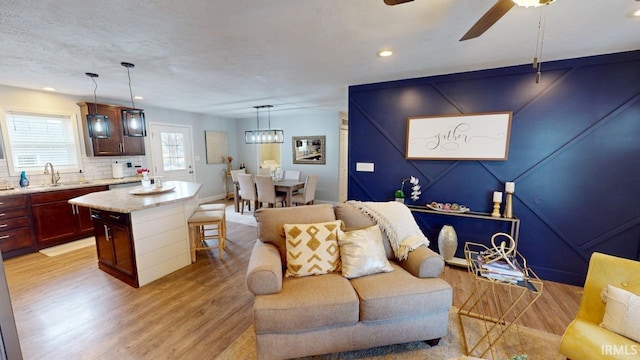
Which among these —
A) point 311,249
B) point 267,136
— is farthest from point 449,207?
point 267,136

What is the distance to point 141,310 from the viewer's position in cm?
220

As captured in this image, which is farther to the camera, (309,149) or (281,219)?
(309,149)

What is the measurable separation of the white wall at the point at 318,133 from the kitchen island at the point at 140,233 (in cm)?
376

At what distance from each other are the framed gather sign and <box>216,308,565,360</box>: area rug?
6.15 ft

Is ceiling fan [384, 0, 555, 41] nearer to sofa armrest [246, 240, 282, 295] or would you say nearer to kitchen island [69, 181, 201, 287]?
sofa armrest [246, 240, 282, 295]

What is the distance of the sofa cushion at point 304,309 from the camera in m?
1.52

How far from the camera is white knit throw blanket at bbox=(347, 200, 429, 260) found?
2053 millimetres

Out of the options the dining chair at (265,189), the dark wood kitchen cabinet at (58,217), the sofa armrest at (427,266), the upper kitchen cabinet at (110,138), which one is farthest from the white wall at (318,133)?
the sofa armrest at (427,266)

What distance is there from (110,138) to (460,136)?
561cm

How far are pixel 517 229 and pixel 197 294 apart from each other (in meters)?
3.46

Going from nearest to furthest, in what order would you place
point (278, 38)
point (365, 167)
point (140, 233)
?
point (278, 38)
point (140, 233)
point (365, 167)

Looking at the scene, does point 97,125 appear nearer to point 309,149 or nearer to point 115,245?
point 115,245

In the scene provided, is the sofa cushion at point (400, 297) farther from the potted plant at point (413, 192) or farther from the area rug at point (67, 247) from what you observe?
the area rug at point (67, 247)

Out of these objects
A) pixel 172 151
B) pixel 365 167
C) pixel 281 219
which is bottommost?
pixel 281 219
